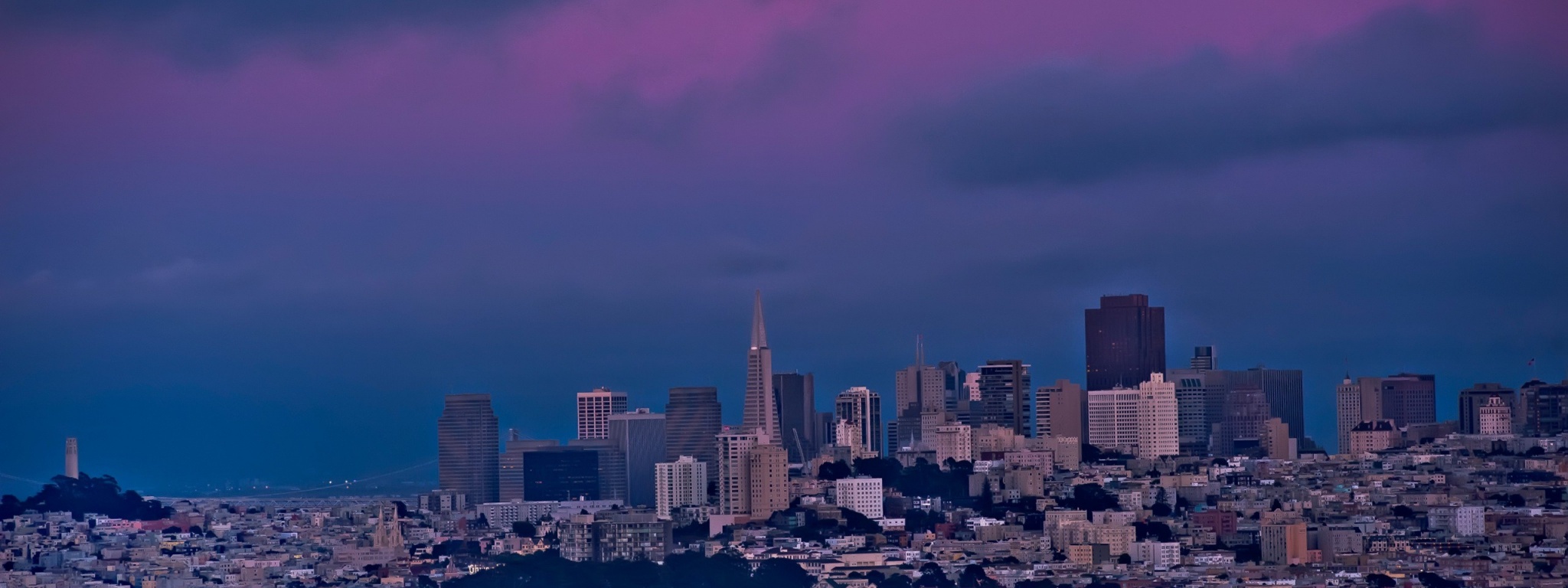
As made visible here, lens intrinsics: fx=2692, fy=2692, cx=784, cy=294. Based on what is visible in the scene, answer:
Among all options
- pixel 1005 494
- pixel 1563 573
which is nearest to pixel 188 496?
pixel 1005 494

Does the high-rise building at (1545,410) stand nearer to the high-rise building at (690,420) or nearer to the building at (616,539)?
the high-rise building at (690,420)

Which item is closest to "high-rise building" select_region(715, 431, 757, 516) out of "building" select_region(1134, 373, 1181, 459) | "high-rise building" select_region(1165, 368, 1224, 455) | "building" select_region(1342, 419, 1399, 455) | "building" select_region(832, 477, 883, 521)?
"building" select_region(832, 477, 883, 521)

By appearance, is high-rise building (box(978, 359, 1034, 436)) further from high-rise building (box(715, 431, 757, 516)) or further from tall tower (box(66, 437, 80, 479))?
tall tower (box(66, 437, 80, 479))

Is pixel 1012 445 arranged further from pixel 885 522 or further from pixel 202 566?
pixel 202 566

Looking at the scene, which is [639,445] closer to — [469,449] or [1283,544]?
[469,449]

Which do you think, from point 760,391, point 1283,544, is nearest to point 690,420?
point 760,391

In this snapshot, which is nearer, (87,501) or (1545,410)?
(87,501)

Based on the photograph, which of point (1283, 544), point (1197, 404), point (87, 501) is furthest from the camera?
point (1197, 404)
